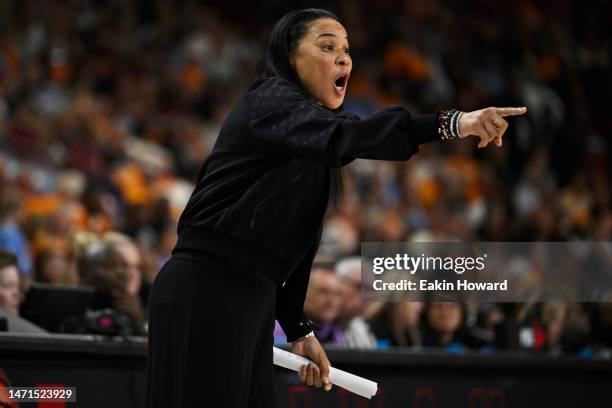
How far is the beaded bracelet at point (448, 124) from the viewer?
104 inches

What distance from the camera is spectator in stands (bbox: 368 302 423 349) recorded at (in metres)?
6.01

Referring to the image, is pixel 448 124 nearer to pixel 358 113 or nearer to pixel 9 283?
pixel 9 283

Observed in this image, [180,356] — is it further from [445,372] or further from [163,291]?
[445,372]

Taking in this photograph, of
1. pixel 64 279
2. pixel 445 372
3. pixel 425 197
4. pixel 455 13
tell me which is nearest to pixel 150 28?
pixel 425 197

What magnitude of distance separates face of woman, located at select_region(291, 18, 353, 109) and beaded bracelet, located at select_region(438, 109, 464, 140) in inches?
19.8

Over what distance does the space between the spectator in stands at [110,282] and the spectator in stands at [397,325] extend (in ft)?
4.65

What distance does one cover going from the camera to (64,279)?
267 inches

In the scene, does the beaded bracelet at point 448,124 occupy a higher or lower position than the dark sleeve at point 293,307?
higher

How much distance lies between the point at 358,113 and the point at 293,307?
379 inches

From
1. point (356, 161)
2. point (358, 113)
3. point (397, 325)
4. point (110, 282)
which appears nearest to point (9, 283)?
point (110, 282)

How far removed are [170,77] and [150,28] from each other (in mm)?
1009

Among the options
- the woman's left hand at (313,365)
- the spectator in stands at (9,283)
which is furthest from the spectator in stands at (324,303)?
the woman's left hand at (313,365)

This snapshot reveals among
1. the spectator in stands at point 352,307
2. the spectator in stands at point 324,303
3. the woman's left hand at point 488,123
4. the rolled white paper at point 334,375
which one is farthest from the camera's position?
the spectator in stands at point 324,303

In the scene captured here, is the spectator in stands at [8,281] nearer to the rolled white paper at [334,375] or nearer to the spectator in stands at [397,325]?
the spectator in stands at [397,325]
